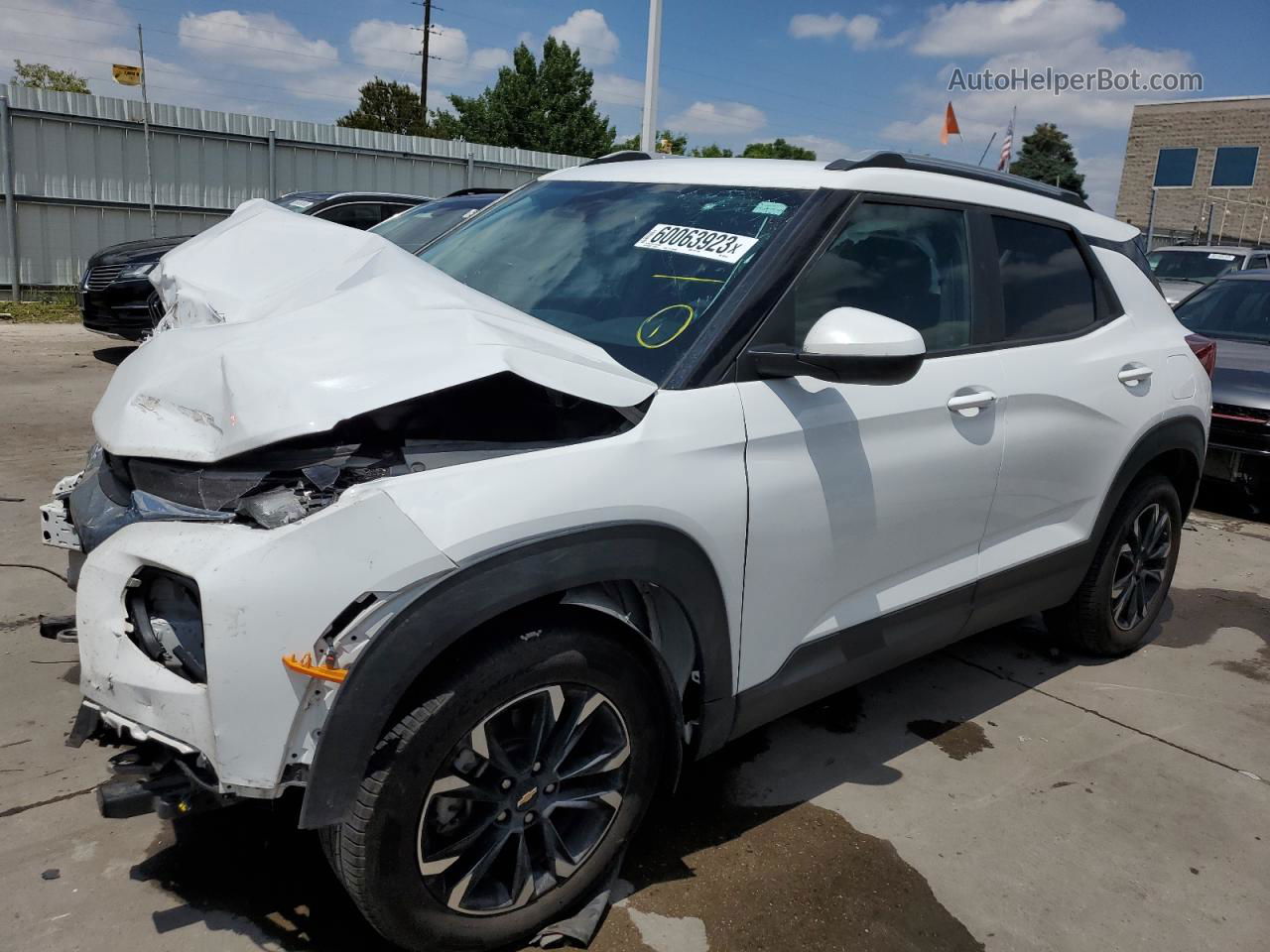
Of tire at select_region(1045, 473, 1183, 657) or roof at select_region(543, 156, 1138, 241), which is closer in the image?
roof at select_region(543, 156, 1138, 241)

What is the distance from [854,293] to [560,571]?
130 cm

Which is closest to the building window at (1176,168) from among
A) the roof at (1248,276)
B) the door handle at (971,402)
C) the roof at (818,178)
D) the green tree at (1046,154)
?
the green tree at (1046,154)

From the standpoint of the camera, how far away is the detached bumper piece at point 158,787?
1971 mm

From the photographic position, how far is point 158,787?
6.57ft

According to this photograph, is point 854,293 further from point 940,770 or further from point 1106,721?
point 1106,721

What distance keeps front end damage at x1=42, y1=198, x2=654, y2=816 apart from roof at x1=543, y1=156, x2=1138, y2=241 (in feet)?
3.06

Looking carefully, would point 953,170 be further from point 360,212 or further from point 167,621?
point 360,212

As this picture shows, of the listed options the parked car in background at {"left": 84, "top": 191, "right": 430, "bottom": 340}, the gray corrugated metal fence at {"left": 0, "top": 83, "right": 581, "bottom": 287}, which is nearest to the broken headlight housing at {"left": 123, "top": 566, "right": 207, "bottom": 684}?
the parked car in background at {"left": 84, "top": 191, "right": 430, "bottom": 340}

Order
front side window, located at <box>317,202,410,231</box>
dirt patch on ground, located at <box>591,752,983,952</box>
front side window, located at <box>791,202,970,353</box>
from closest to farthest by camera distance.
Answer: dirt patch on ground, located at <box>591,752,983,952</box>, front side window, located at <box>791,202,970,353</box>, front side window, located at <box>317,202,410,231</box>

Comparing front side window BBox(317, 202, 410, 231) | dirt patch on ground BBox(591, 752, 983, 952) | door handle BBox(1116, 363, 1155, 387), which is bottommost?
dirt patch on ground BBox(591, 752, 983, 952)

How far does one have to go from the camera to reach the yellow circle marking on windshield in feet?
8.44

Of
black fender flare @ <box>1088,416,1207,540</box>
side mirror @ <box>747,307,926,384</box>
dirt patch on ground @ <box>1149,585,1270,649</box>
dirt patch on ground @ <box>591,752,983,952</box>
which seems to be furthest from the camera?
dirt patch on ground @ <box>1149,585,1270,649</box>

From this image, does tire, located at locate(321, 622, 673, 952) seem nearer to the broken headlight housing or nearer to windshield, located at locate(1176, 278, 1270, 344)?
the broken headlight housing

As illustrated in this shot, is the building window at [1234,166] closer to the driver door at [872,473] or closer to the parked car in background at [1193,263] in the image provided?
the parked car in background at [1193,263]
